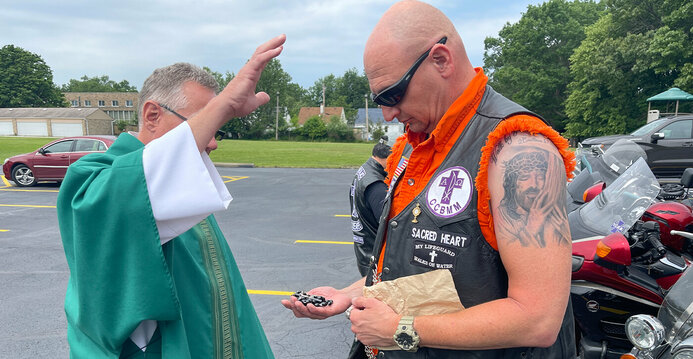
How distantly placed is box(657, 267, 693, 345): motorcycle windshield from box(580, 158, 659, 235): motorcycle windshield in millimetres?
827

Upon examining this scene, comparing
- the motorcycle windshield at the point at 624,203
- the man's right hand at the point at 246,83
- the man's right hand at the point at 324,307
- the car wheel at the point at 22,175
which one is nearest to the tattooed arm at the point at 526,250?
the man's right hand at the point at 324,307

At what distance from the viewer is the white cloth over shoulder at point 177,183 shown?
1.29m

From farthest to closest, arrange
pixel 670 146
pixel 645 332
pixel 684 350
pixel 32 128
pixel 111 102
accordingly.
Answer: pixel 111 102, pixel 32 128, pixel 670 146, pixel 645 332, pixel 684 350

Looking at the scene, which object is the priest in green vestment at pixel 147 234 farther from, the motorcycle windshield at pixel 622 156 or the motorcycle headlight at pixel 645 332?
the motorcycle windshield at pixel 622 156

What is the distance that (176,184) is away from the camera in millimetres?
1318

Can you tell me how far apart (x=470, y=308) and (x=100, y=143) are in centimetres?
1549

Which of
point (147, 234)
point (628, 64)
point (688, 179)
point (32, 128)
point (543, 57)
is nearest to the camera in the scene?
point (147, 234)

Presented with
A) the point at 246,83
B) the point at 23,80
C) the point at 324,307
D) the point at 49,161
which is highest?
the point at 23,80

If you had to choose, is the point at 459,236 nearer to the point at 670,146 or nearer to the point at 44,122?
the point at 670,146

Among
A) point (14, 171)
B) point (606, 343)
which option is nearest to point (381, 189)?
point (606, 343)

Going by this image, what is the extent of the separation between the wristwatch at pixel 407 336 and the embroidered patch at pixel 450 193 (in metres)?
0.32

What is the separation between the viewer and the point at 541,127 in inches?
47.3

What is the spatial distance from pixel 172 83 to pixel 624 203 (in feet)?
11.3

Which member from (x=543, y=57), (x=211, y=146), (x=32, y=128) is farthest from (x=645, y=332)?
(x=32, y=128)
